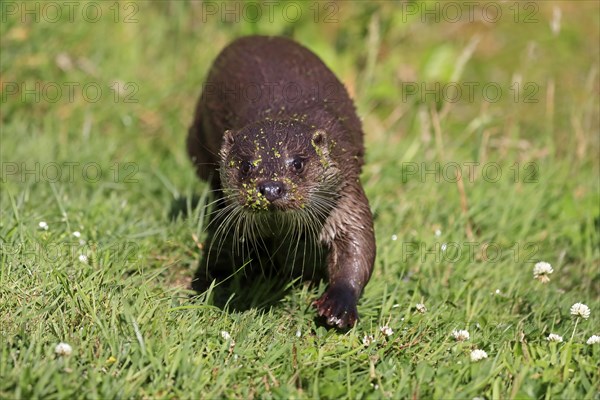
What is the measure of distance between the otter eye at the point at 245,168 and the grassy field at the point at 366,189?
22.1 inches

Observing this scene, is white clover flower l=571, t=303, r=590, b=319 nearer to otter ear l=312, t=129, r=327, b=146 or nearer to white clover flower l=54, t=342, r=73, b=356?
otter ear l=312, t=129, r=327, b=146

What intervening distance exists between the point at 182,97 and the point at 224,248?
2.41m

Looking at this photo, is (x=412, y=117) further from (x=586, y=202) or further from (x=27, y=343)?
(x=27, y=343)

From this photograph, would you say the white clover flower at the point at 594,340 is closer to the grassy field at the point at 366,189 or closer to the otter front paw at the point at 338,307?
the grassy field at the point at 366,189

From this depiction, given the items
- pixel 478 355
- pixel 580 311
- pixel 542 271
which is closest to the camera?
pixel 478 355

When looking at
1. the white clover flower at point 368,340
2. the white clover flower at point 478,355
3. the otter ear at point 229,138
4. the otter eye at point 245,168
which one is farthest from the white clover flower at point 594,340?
the otter ear at point 229,138

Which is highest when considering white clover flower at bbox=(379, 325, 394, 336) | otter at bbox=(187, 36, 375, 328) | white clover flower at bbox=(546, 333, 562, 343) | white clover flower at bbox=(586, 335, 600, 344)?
otter at bbox=(187, 36, 375, 328)

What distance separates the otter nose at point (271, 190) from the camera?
3.33 metres

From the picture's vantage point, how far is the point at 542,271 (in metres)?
4.06

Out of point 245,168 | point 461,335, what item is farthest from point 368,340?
point 245,168

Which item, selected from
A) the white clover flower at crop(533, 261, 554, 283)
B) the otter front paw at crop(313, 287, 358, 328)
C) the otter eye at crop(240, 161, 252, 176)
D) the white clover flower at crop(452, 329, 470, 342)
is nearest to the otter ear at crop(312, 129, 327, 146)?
the otter eye at crop(240, 161, 252, 176)

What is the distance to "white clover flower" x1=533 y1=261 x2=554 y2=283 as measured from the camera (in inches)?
159

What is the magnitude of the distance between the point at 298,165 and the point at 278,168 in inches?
3.9

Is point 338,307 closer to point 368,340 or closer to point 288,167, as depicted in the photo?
point 368,340
